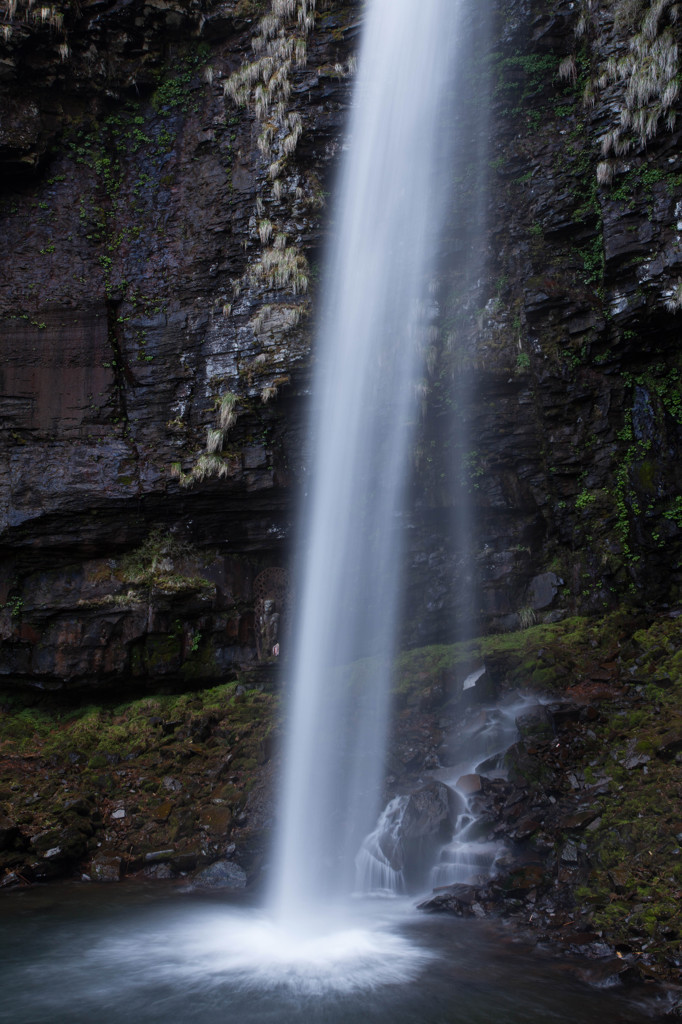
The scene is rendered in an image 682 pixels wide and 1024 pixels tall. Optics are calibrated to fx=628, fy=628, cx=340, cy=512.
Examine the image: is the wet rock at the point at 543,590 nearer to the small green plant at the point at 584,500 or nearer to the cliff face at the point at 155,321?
the small green plant at the point at 584,500

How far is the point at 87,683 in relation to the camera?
485 inches

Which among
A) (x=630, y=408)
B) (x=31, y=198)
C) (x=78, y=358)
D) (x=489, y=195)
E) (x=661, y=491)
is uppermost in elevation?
(x=31, y=198)

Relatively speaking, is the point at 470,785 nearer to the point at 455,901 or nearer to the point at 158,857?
the point at 455,901

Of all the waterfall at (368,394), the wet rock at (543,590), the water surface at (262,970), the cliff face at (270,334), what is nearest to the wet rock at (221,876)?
the water surface at (262,970)

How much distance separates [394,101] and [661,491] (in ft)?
34.7

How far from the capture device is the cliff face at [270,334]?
450 inches

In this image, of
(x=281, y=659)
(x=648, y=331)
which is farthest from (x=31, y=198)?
(x=648, y=331)

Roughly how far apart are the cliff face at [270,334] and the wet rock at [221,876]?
4340mm

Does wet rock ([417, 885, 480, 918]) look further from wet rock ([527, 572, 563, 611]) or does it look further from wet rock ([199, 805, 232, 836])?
wet rock ([527, 572, 563, 611])

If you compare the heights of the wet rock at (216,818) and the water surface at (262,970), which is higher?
the wet rock at (216,818)

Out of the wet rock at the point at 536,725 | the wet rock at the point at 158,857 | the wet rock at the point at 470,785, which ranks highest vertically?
the wet rock at the point at 536,725

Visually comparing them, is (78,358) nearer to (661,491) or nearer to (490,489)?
(490,489)

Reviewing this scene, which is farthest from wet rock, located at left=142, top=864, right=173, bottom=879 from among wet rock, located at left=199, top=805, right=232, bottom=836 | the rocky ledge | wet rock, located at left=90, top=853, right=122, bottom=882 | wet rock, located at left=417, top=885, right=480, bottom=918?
wet rock, located at left=417, top=885, right=480, bottom=918

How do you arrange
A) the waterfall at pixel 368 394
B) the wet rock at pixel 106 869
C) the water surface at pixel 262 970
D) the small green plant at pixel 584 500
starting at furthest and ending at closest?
the small green plant at pixel 584 500, the waterfall at pixel 368 394, the wet rock at pixel 106 869, the water surface at pixel 262 970
